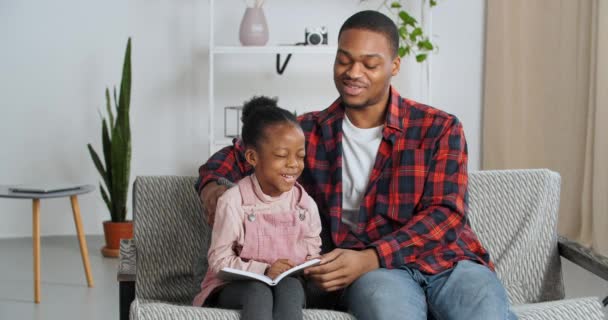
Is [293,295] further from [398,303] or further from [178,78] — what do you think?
[178,78]

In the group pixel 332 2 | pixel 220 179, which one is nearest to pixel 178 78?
pixel 332 2

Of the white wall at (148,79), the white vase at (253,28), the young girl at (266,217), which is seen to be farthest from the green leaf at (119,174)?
the young girl at (266,217)

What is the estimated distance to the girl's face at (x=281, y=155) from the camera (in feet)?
6.74

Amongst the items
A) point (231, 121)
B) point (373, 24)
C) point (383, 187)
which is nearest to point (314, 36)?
point (231, 121)

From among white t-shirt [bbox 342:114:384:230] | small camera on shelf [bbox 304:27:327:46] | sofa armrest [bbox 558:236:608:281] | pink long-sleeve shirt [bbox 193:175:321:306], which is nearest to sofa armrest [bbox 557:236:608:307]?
sofa armrest [bbox 558:236:608:281]

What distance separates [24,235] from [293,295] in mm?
3447

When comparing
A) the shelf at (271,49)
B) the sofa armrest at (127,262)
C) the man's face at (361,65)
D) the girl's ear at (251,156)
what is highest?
the shelf at (271,49)

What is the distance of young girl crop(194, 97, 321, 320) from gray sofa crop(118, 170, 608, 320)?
246 millimetres

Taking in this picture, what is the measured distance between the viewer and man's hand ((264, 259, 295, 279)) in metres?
1.96

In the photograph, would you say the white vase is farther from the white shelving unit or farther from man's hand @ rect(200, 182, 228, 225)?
man's hand @ rect(200, 182, 228, 225)

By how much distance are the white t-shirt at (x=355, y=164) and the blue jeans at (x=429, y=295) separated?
230 millimetres

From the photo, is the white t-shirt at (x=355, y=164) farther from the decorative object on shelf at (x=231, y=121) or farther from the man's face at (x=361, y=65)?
the decorative object on shelf at (x=231, y=121)

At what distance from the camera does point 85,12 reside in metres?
4.92

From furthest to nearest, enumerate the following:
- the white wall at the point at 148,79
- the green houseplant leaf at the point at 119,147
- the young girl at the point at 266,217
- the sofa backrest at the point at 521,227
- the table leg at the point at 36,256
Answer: the white wall at the point at 148,79, the green houseplant leaf at the point at 119,147, the table leg at the point at 36,256, the sofa backrest at the point at 521,227, the young girl at the point at 266,217
